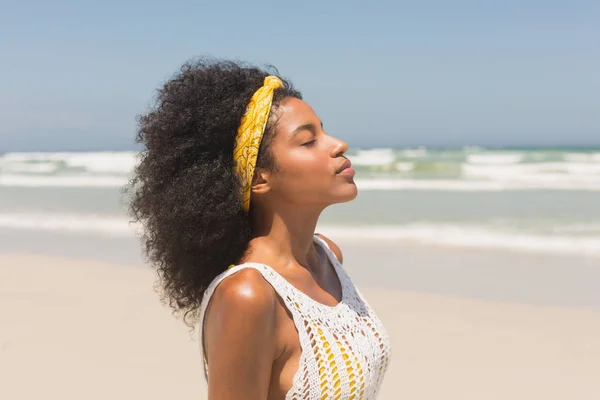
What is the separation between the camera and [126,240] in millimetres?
9758

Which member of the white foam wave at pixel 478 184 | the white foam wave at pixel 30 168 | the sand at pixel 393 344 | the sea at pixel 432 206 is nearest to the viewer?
the sand at pixel 393 344

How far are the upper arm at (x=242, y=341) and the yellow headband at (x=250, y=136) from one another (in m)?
0.32

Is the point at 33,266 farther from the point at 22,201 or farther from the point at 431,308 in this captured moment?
the point at 22,201

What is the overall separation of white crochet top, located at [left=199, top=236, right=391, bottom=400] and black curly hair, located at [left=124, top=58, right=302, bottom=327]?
0.15 meters

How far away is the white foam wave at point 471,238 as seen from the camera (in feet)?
27.9

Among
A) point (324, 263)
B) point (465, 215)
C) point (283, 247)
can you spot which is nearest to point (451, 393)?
point (324, 263)

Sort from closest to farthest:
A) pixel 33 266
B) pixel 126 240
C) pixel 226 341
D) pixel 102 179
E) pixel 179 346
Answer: pixel 226 341 → pixel 179 346 → pixel 33 266 → pixel 126 240 → pixel 102 179

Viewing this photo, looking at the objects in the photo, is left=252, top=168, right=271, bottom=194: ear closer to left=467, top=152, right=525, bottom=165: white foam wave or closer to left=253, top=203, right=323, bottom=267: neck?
left=253, top=203, right=323, bottom=267: neck

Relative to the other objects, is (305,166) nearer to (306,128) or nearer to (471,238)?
(306,128)

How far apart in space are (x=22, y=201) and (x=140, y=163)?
50.1ft

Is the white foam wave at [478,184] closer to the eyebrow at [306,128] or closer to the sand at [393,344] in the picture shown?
the sand at [393,344]

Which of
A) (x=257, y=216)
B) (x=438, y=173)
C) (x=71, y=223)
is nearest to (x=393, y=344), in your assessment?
(x=257, y=216)

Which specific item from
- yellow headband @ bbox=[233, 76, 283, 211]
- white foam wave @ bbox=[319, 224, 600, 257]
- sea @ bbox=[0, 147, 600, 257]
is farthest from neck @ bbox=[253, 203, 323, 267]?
white foam wave @ bbox=[319, 224, 600, 257]

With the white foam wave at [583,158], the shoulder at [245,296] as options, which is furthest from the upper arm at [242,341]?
the white foam wave at [583,158]
